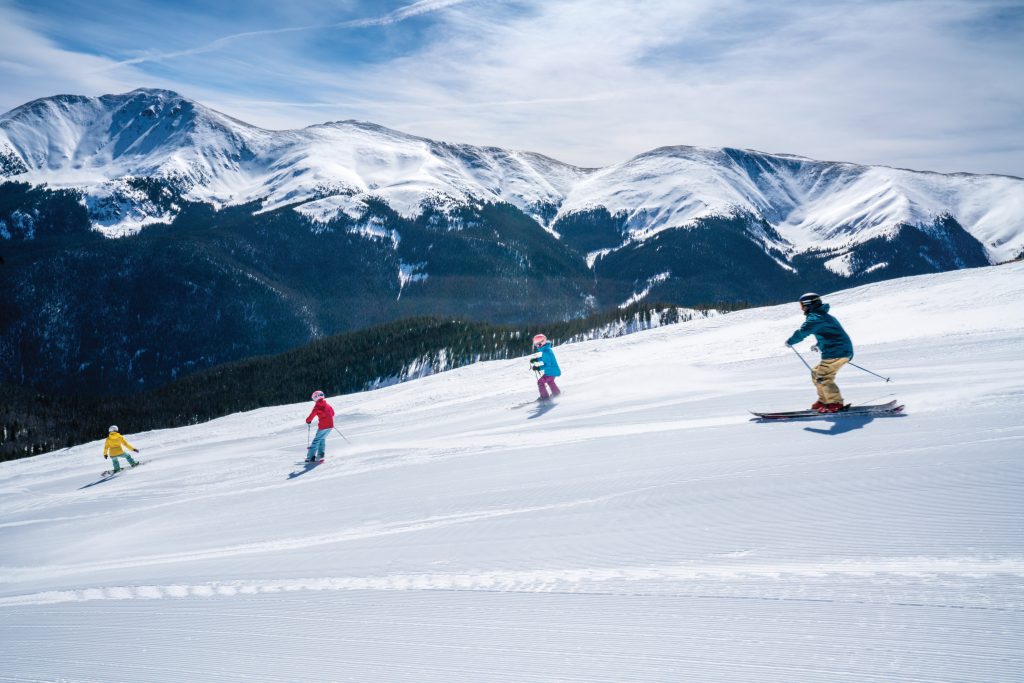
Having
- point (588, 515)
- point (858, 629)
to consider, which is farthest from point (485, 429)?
point (858, 629)

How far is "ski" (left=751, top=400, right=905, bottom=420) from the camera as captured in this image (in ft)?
24.6

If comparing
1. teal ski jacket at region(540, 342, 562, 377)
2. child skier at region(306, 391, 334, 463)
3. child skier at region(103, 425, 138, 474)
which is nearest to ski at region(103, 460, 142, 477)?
child skier at region(103, 425, 138, 474)

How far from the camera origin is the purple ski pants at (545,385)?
14.4 m

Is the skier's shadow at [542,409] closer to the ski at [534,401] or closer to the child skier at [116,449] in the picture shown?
the ski at [534,401]

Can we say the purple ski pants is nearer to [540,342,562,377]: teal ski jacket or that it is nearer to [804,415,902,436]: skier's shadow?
[540,342,562,377]: teal ski jacket

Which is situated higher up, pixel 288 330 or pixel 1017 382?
pixel 288 330

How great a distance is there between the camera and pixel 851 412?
7809mm

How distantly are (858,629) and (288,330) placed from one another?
18364cm

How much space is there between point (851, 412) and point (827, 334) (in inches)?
45.4

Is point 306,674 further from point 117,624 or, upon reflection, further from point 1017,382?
point 1017,382

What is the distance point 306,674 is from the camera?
357 centimetres

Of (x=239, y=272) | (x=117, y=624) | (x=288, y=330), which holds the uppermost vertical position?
(x=239, y=272)

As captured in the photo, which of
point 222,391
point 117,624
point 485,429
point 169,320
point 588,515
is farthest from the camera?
point 169,320

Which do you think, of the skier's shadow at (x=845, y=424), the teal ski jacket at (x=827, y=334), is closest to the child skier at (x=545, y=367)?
the teal ski jacket at (x=827, y=334)
